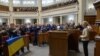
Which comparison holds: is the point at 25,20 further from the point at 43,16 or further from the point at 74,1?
the point at 74,1

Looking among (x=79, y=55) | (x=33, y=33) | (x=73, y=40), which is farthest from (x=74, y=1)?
(x=79, y=55)

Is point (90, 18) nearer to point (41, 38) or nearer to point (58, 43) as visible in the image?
point (41, 38)

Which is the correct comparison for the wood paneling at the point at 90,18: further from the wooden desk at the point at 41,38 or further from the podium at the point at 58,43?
the podium at the point at 58,43

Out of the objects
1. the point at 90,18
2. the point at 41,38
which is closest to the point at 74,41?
the point at 41,38

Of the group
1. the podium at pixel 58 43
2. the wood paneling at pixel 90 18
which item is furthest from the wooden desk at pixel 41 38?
the wood paneling at pixel 90 18

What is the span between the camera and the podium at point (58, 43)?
6.23m

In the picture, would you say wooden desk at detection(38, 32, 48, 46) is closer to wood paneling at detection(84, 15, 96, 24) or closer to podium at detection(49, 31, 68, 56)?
podium at detection(49, 31, 68, 56)

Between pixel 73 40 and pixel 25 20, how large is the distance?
2348 centimetres

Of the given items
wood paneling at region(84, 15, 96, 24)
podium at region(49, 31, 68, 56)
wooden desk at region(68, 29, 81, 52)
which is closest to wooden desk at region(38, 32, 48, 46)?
wooden desk at region(68, 29, 81, 52)

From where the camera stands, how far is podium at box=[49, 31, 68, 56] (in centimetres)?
623

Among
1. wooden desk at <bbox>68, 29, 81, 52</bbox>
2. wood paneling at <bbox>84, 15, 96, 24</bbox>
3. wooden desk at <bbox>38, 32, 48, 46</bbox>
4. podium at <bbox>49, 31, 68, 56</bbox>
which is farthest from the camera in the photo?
wood paneling at <bbox>84, 15, 96, 24</bbox>

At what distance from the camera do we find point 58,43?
20.9 feet

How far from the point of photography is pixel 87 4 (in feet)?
60.6

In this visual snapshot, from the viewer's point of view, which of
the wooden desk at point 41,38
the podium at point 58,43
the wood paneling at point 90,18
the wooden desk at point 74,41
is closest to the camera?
the podium at point 58,43
